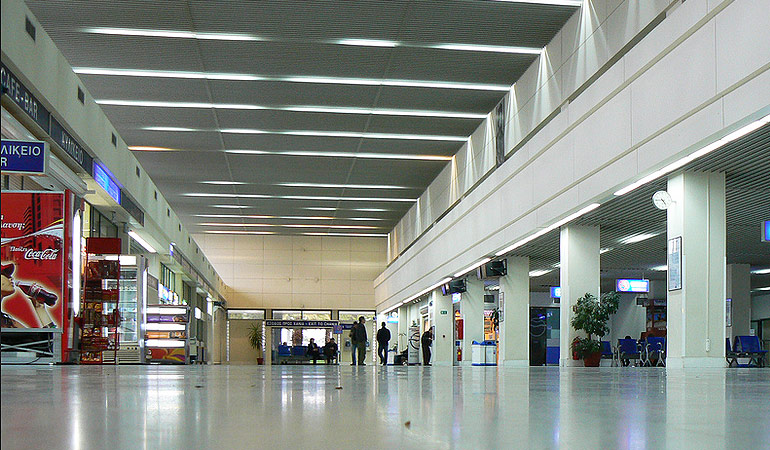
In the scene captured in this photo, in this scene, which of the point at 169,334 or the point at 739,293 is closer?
the point at 169,334

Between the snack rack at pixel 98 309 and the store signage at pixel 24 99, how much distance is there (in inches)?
203

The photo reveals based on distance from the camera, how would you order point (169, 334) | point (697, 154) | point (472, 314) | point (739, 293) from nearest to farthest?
1. point (697, 154)
2. point (169, 334)
3. point (739, 293)
4. point (472, 314)

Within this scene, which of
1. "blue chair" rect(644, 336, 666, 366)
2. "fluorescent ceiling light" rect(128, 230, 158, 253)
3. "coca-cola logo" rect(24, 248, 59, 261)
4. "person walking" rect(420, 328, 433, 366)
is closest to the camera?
"coca-cola logo" rect(24, 248, 59, 261)

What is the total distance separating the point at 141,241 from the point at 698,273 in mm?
18578

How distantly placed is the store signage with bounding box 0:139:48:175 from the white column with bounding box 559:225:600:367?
13.3 m

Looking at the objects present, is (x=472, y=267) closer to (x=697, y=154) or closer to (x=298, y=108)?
(x=298, y=108)

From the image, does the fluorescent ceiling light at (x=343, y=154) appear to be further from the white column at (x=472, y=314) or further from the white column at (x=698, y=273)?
the white column at (x=698, y=273)

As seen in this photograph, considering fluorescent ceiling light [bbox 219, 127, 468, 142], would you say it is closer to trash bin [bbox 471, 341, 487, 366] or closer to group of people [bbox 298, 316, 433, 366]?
group of people [bbox 298, 316, 433, 366]

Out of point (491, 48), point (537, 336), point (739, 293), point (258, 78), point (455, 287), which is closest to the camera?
point (491, 48)

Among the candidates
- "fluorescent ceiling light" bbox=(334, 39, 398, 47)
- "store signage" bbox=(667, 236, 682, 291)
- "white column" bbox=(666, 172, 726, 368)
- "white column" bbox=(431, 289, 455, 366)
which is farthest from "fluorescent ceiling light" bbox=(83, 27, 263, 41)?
"white column" bbox=(431, 289, 455, 366)

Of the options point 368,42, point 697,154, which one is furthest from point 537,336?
point 697,154

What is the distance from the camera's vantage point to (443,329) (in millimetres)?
38062

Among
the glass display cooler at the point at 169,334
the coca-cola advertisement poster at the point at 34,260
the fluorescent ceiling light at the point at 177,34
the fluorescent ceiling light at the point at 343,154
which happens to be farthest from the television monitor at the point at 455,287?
the coca-cola advertisement poster at the point at 34,260

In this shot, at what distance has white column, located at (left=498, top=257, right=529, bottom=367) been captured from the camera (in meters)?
25.8
